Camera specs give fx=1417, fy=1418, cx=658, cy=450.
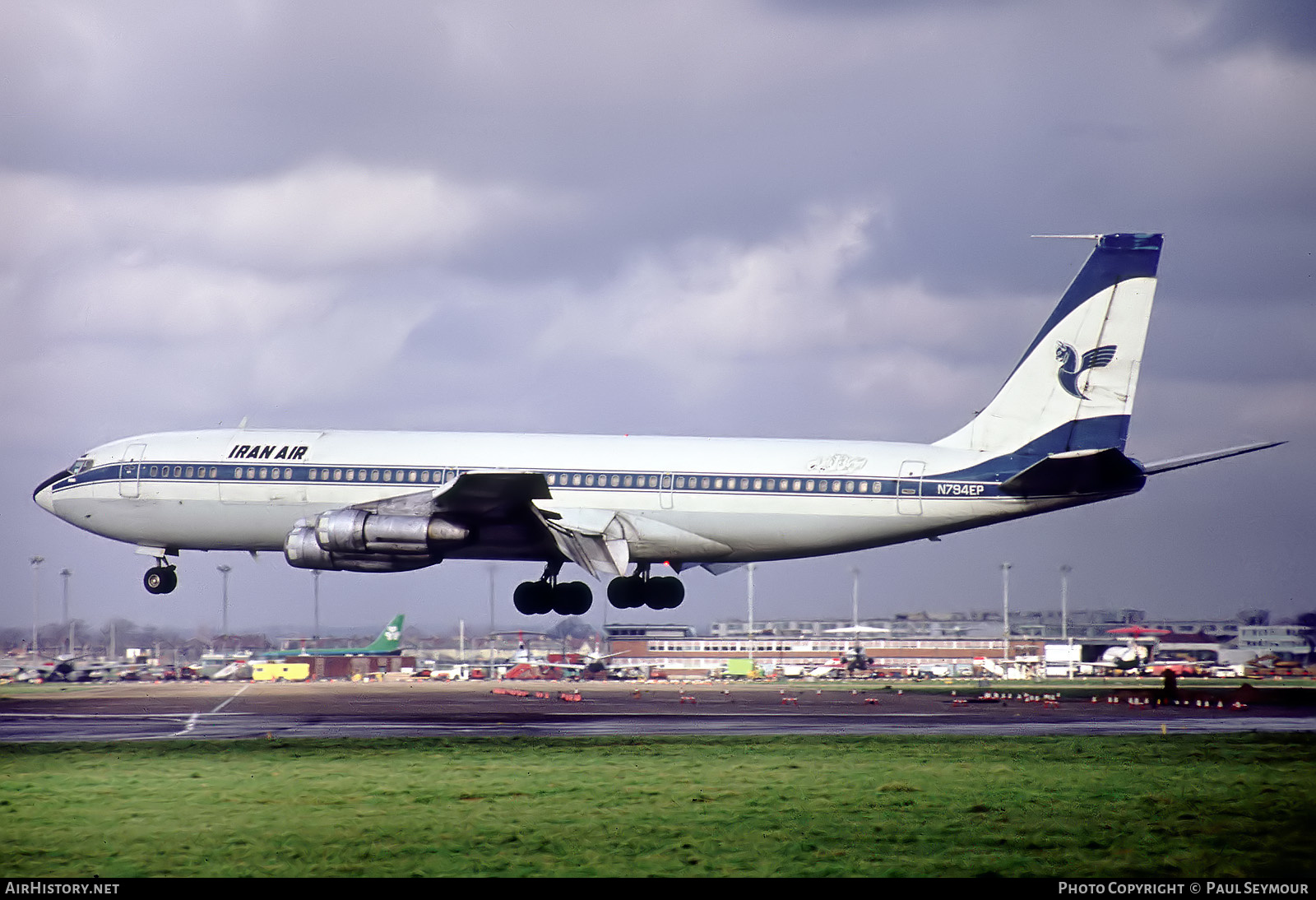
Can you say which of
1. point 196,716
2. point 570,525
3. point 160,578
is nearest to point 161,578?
point 160,578

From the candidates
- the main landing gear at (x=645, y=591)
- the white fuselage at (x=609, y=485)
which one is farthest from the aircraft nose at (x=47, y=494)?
the main landing gear at (x=645, y=591)

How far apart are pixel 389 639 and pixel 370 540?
180ft

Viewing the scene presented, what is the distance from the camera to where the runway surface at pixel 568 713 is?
132 ft

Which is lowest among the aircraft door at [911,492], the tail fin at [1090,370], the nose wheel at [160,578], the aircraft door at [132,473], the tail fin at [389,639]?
the tail fin at [389,639]

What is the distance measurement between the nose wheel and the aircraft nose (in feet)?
16.7


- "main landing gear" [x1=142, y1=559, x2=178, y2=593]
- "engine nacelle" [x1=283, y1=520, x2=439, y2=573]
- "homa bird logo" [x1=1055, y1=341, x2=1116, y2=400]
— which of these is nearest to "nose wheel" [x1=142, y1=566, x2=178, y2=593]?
"main landing gear" [x1=142, y1=559, x2=178, y2=593]

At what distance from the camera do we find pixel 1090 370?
4838 centimetres

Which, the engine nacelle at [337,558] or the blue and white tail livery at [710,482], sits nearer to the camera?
the blue and white tail livery at [710,482]

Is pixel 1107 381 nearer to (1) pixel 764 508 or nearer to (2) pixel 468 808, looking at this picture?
(1) pixel 764 508

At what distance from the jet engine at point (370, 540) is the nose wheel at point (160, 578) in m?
9.29

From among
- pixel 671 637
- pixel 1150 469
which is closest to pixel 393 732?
pixel 1150 469

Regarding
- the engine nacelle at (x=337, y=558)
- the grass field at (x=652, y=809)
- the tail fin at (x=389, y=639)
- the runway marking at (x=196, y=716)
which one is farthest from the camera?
the tail fin at (x=389, y=639)

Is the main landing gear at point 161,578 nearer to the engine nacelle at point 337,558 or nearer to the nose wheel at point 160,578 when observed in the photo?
the nose wheel at point 160,578

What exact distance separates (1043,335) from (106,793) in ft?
113
